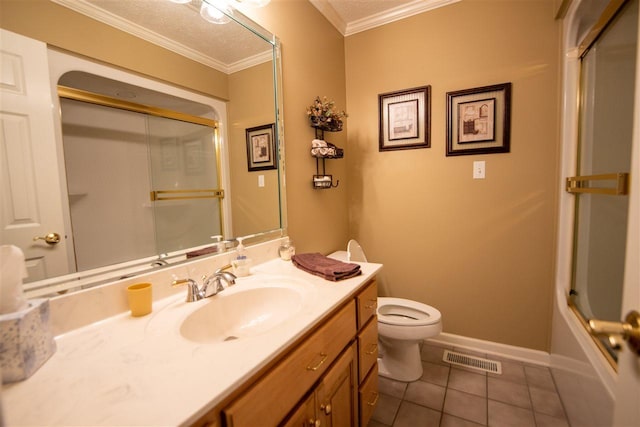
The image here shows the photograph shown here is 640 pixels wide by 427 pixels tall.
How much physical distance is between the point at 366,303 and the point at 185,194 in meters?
0.88

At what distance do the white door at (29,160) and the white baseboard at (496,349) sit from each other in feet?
7.09

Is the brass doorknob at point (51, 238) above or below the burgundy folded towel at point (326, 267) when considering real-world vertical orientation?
above

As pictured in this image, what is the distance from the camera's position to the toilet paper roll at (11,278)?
610 millimetres

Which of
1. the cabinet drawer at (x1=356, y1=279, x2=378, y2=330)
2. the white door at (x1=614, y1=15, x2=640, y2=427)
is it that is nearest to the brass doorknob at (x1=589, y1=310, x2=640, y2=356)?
the white door at (x1=614, y1=15, x2=640, y2=427)

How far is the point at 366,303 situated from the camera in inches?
48.5

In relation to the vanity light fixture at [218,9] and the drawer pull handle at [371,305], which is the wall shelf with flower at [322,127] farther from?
the drawer pull handle at [371,305]

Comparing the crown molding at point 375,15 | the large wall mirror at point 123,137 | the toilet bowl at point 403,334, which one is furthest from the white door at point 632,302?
the crown molding at point 375,15

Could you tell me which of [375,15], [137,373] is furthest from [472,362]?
[375,15]

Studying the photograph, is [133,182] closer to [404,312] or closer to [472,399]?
[404,312]

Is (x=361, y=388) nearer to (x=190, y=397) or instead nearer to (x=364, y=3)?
(x=190, y=397)

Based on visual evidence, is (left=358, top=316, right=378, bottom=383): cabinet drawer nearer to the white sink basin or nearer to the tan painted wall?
the white sink basin

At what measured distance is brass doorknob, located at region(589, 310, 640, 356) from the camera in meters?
0.49

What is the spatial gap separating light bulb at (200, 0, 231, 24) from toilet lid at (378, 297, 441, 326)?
169 centimetres

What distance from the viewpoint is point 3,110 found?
2.21 feet
